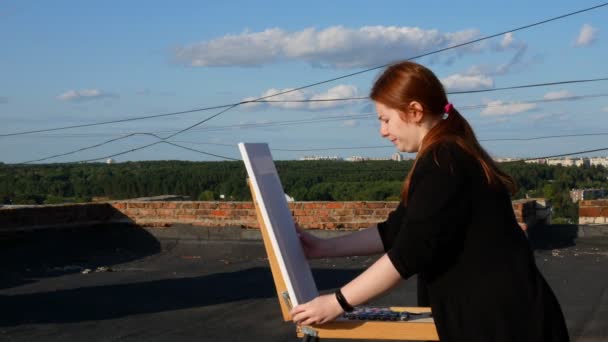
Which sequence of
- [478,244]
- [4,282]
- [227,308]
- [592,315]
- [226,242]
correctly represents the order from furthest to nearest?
[226,242] < [4,282] < [227,308] < [592,315] < [478,244]

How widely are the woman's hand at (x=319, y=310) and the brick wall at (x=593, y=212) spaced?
30.7 ft

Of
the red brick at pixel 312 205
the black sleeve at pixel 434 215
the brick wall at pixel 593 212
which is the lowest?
the brick wall at pixel 593 212

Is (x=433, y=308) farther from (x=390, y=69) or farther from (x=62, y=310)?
(x=62, y=310)

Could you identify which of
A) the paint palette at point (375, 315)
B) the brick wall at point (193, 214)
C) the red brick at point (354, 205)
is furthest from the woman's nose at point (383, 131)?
the red brick at point (354, 205)

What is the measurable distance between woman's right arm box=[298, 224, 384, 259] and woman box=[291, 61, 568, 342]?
432mm

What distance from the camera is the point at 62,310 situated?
7.19 meters

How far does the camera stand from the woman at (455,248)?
7.94 feet

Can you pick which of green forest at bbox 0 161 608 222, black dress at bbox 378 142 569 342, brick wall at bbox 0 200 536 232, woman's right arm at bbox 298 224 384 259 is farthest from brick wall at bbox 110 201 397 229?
black dress at bbox 378 142 569 342

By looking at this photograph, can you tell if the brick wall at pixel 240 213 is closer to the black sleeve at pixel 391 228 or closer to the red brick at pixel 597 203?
the red brick at pixel 597 203

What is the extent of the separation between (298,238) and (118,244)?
9.49 metres

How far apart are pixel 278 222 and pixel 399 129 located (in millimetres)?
462

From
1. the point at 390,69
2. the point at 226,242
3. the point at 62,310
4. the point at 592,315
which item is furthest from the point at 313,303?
the point at 226,242

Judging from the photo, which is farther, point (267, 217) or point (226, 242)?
point (226, 242)

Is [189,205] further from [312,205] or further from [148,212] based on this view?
[312,205]
